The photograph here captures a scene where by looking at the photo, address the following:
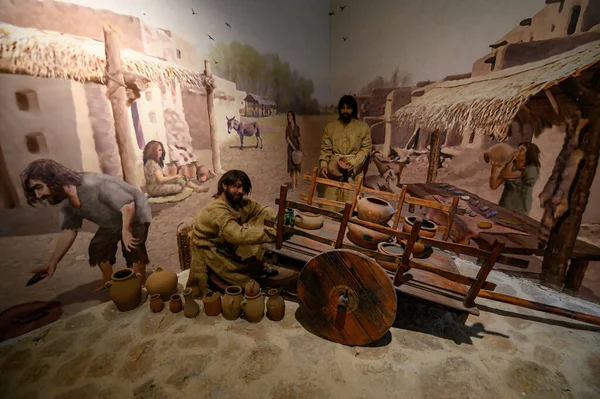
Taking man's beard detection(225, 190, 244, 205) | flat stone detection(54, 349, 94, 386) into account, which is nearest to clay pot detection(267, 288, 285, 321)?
man's beard detection(225, 190, 244, 205)

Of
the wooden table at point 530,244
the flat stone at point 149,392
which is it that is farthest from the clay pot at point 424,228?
the flat stone at point 149,392

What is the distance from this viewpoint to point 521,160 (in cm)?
371

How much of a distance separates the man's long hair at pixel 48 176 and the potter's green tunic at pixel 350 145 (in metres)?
3.51

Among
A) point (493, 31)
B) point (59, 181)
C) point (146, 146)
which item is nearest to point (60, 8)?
point (146, 146)

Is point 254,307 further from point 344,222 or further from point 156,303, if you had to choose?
point 344,222

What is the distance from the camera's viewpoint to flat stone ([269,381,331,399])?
6.81 ft

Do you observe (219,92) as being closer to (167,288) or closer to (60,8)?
(60,8)

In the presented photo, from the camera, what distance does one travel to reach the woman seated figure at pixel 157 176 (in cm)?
332

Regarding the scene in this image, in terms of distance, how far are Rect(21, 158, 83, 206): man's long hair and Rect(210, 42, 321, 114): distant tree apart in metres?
2.34

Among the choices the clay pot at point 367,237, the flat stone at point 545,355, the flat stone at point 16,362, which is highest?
the clay pot at point 367,237

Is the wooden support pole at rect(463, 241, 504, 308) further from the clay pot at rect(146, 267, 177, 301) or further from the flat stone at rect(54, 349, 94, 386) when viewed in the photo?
the flat stone at rect(54, 349, 94, 386)

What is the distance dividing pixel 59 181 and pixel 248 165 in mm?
2586

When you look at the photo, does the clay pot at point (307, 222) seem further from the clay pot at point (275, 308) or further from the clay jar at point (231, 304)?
the clay jar at point (231, 304)

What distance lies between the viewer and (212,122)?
3961 millimetres
